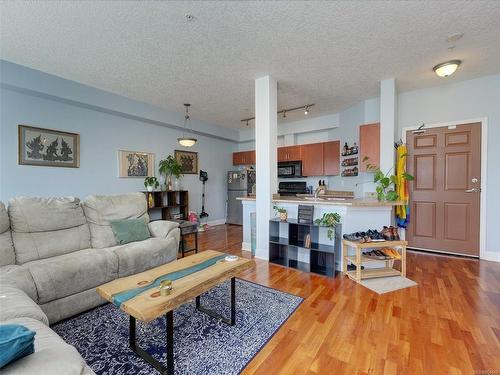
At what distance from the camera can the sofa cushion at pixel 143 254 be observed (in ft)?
7.84

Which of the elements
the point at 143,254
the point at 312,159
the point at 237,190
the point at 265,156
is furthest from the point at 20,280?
the point at 312,159

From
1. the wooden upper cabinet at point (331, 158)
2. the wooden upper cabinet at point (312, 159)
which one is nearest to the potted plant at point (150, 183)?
the wooden upper cabinet at point (312, 159)

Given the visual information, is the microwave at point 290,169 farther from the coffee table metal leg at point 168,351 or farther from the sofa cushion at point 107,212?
the coffee table metal leg at point 168,351

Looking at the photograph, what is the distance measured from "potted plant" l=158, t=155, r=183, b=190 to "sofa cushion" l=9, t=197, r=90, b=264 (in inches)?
96.1

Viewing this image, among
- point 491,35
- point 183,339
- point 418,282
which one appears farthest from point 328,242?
point 491,35

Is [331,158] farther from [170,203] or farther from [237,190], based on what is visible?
[170,203]

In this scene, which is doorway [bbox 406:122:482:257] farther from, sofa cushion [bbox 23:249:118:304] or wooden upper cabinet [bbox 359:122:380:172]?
sofa cushion [bbox 23:249:118:304]

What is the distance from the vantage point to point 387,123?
3.51m

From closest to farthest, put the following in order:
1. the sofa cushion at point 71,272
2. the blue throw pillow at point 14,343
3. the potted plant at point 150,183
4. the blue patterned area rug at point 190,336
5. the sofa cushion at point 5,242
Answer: the blue throw pillow at point 14,343, the blue patterned area rug at point 190,336, the sofa cushion at point 71,272, the sofa cushion at point 5,242, the potted plant at point 150,183

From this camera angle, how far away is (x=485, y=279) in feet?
8.92

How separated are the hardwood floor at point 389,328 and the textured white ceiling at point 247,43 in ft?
8.93

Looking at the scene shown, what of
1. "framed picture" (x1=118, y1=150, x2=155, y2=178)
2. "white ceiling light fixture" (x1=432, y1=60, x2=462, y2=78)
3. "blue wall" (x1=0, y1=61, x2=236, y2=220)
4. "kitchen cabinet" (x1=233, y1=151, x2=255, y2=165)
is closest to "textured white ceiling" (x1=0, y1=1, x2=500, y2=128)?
"white ceiling light fixture" (x1=432, y1=60, x2=462, y2=78)

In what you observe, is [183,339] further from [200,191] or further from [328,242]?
[200,191]

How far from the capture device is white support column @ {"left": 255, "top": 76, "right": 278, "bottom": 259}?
136 inches
